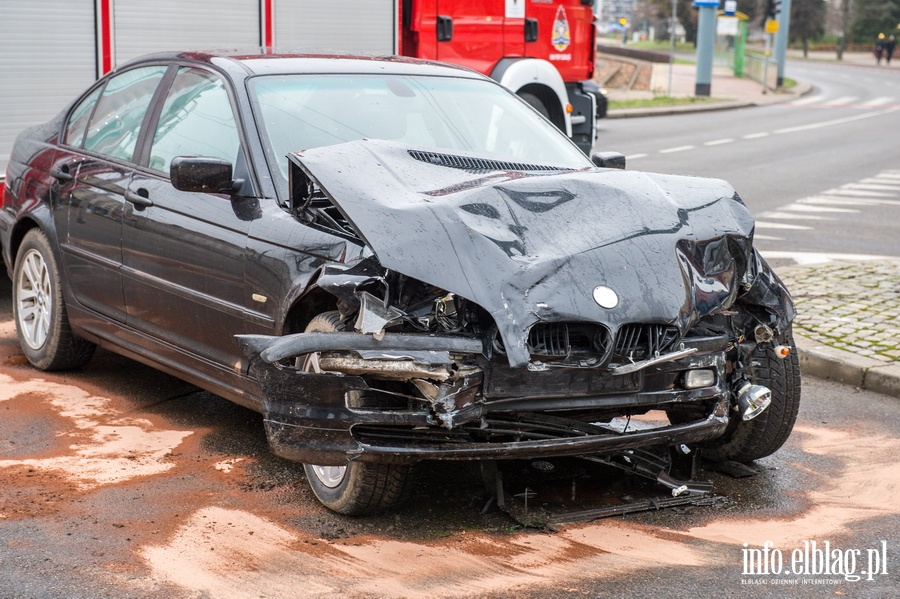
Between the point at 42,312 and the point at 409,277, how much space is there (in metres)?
3.16

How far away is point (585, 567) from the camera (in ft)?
13.3

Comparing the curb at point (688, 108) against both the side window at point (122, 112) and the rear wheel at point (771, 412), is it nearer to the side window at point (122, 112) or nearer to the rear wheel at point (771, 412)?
the side window at point (122, 112)

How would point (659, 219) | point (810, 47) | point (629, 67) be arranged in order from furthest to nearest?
point (810, 47) → point (629, 67) → point (659, 219)

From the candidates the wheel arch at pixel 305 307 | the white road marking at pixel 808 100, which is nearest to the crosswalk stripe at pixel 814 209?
the wheel arch at pixel 305 307

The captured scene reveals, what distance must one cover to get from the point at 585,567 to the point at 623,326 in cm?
83

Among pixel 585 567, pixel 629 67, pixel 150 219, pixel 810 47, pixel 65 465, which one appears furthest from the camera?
pixel 810 47

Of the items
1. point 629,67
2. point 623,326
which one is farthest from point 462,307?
point 629,67

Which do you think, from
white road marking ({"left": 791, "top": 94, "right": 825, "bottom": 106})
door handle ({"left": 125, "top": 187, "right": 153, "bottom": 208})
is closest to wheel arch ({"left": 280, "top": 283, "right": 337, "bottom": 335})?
door handle ({"left": 125, "top": 187, "right": 153, "bottom": 208})

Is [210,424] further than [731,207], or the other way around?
[210,424]

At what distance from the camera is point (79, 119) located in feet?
21.7

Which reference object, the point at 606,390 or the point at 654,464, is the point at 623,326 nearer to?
the point at 606,390

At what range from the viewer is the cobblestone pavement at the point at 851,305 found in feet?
24.0

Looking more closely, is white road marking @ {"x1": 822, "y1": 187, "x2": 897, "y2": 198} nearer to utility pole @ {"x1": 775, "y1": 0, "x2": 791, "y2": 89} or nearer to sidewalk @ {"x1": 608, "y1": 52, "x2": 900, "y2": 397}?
sidewalk @ {"x1": 608, "y1": 52, "x2": 900, "y2": 397}

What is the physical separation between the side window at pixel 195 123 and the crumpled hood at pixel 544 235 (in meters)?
0.83
